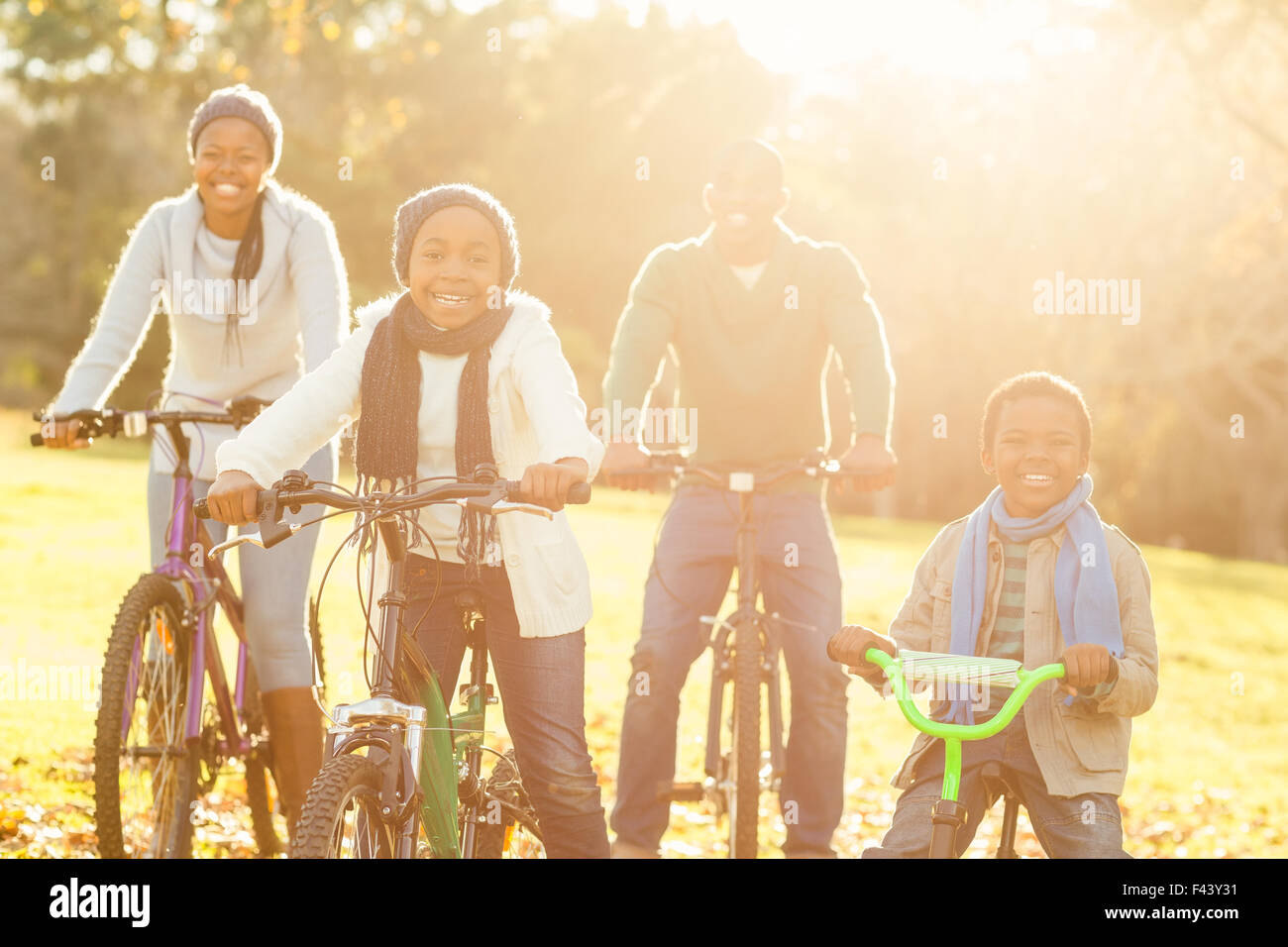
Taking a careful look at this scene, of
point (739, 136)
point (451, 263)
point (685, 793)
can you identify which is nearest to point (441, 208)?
point (451, 263)

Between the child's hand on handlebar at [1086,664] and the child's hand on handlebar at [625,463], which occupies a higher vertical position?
the child's hand on handlebar at [625,463]

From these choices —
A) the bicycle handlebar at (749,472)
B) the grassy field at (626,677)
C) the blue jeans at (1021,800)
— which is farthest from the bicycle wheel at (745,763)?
the grassy field at (626,677)

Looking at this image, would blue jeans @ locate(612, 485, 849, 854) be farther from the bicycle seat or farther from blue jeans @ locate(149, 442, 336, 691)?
the bicycle seat

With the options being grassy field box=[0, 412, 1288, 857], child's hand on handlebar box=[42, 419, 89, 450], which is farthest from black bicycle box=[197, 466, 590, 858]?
child's hand on handlebar box=[42, 419, 89, 450]

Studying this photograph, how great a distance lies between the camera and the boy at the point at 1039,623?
3.79 metres

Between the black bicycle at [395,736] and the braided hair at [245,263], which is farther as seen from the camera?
the braided hair at [245,263]

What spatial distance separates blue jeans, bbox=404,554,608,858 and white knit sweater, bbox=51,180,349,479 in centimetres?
139

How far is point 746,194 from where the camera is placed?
17.5 feet

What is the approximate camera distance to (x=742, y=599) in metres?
5.35

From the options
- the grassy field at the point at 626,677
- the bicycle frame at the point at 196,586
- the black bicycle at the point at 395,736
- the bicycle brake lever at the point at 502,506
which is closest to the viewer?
the black bicycle at the point at 395,736

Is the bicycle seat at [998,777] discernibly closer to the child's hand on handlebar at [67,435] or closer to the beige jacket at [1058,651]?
the beige jacket at [1058,651]

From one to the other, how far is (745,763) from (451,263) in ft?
6.91

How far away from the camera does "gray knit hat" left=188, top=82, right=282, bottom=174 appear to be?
16.2 ft
